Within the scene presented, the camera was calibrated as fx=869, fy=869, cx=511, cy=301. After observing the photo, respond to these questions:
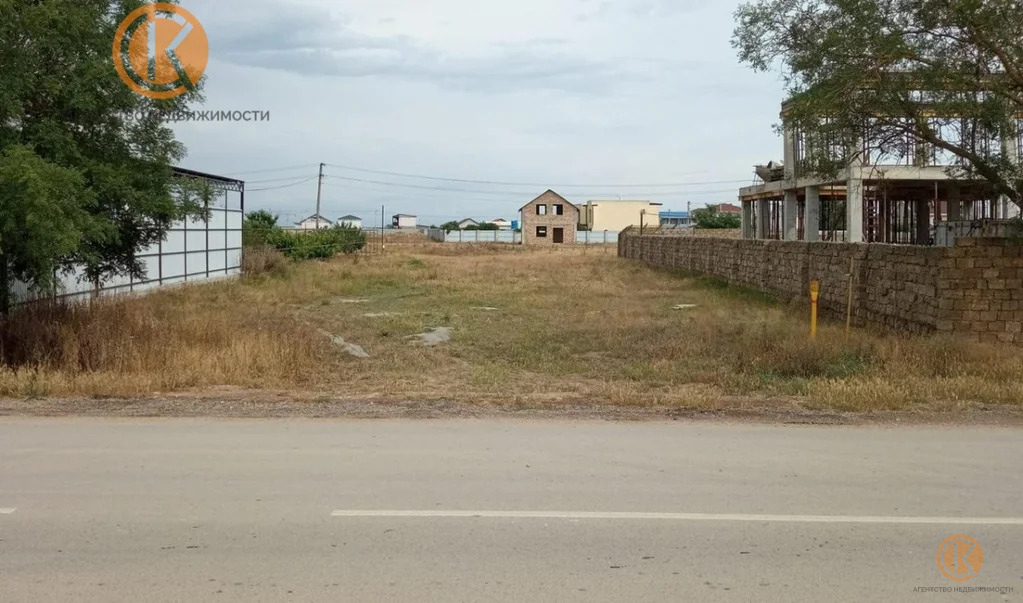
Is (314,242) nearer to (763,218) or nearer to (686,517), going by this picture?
(763,218)

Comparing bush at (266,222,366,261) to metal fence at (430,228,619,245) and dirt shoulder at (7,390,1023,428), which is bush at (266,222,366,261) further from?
metal fence at (430,228,619,245)

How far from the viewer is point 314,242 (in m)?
49.6

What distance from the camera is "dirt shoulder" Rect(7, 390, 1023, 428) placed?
32.2ft

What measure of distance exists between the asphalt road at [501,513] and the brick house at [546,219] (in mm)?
88088

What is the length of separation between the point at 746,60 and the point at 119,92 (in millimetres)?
10188

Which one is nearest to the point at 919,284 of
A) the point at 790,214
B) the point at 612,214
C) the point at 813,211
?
the point at 813,211

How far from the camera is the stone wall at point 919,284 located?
47.7 feet

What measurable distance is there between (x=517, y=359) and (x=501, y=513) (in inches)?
348

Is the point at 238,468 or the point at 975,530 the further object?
the point at 238,468

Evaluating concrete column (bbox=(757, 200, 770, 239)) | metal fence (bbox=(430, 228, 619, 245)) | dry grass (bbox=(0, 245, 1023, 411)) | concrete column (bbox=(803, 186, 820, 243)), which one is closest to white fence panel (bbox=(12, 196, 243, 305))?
dry grass (bbox=(0, 245, 1023, 411))

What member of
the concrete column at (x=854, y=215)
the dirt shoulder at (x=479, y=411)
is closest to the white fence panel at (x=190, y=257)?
the dirt shoulder at (x=479, y=411)

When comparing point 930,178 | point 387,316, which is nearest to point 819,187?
point 930,178

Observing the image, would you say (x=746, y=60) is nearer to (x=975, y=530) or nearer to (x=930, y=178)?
(x=975, y=530)

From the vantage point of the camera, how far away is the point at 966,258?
14.7 meters
